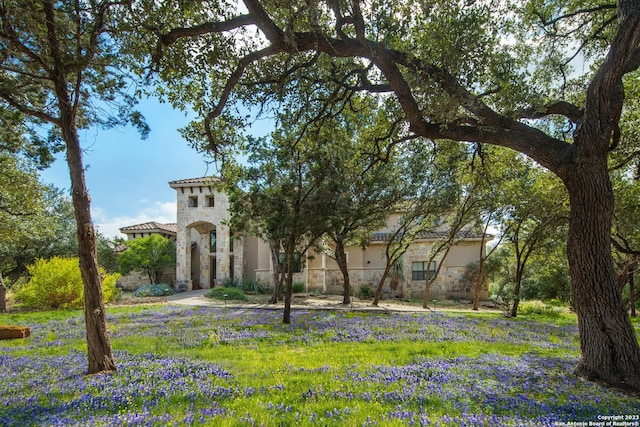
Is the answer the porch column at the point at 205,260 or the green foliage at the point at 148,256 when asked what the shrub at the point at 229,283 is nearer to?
the porch column at the point at 205,260

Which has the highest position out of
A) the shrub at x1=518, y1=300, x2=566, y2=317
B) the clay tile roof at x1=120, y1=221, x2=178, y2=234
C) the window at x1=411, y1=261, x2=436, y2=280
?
the clay tile roof at x1=120, y1=221, x2=178, y2=234

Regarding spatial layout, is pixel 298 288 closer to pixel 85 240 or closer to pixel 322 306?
pixel 322 306

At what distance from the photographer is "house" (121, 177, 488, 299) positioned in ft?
86.7

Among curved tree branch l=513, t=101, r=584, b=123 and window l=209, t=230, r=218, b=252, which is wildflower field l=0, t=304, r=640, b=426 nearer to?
curved tree branch l=513, t=101, r=584, b=123

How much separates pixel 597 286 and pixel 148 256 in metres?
29.2

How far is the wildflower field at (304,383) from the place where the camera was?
3.68 m

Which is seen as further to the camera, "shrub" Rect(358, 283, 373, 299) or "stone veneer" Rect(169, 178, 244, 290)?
"stone veneer" Rect(169, 178, 244, 290)

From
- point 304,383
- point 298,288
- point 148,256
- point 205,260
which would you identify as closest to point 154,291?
point 148,256

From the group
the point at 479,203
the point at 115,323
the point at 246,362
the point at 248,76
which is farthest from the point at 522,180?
the point at 115,323

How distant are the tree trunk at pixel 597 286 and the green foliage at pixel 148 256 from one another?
28.7 m

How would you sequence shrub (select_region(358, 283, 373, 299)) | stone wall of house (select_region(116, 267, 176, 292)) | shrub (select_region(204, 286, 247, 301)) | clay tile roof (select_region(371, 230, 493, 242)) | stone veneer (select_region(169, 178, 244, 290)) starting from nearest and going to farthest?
A: shrub (select_region(204, 286, 247, 301))
shrub (select_region(358, 283, 373, 299))
clay tile roof (select_region(371, 230, 493, 242))
stone veneer (select_region(169, 178, 244, 290))
stone wall of house (select_region(116, 267, 176, 292))

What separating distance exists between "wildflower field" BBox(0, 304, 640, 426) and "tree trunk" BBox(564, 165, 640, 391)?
1.80 ft

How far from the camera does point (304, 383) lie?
4859 millimetres

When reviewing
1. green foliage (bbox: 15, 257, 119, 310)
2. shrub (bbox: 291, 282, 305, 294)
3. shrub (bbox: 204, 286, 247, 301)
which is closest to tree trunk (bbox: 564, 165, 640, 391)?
green foliage (bbox: 15, 257, 119, 310)
